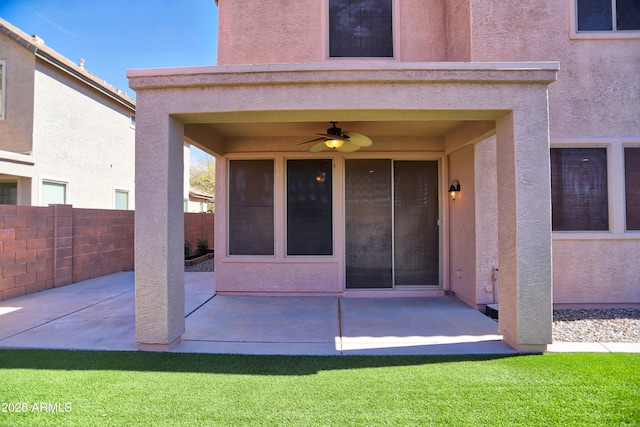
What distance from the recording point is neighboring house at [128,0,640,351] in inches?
165

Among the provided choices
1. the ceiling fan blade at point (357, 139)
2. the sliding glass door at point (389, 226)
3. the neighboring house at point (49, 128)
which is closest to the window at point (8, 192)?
the neighboring house at point (49, 128)

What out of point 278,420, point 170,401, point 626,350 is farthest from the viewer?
point 626,350

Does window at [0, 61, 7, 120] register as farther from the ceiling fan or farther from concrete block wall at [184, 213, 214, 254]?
the ceiling fan

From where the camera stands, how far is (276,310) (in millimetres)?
6074

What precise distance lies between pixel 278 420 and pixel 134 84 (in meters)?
4.23

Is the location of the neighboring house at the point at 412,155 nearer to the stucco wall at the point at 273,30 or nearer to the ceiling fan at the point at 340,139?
the stucco wall at the point at 273,30

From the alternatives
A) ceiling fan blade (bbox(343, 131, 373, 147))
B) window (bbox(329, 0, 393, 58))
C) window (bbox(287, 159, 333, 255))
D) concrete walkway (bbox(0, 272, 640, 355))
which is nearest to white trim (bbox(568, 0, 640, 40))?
window (bbox(329, 0, 393, 58))

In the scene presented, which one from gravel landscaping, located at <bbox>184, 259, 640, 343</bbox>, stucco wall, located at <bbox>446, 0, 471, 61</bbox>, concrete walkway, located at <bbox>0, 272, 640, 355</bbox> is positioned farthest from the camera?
stucco wall, located at <bbox>446, 0, 471, 61</bbox>

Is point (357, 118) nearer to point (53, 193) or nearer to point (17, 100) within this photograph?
point (53, 193)

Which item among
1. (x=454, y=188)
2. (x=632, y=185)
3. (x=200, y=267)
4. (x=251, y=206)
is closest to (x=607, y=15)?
(x=632, y=185)

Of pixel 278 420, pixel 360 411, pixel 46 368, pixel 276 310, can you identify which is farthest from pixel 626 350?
pixel 46 368

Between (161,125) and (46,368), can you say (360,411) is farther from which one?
(161,125)

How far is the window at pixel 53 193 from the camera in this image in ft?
33.6

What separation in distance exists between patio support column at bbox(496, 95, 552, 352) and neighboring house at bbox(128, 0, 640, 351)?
0.06ft
